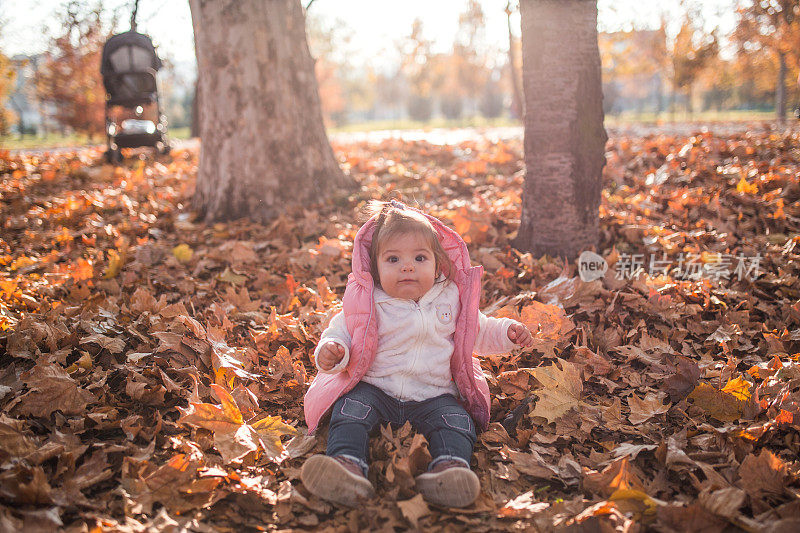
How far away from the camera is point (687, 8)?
22.0 meters

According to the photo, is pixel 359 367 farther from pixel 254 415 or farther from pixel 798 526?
pixel 798 526

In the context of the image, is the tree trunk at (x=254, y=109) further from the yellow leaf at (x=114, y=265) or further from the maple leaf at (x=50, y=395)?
the maple leaf at (x=50, y=395)

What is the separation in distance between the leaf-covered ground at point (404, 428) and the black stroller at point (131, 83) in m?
3.59

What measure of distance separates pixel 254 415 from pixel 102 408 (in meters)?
0.60

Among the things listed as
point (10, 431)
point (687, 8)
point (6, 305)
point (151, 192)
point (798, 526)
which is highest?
point (687, 8)

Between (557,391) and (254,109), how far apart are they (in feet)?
13.0

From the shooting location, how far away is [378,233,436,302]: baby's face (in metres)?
2.20

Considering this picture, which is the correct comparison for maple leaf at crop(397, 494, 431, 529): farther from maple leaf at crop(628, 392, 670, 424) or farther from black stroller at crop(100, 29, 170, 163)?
black stroller at crop(100, 29, 170, 163)

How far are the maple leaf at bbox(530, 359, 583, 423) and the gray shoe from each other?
0.62 meters

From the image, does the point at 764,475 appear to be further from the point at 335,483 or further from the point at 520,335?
the point at 335,483

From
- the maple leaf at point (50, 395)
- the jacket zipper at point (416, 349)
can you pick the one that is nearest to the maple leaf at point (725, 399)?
the jacket zipper at point (416, 349)

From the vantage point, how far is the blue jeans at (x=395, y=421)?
6.63ft

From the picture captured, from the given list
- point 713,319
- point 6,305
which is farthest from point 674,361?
point 6,305

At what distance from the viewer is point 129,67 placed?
8.40 m
